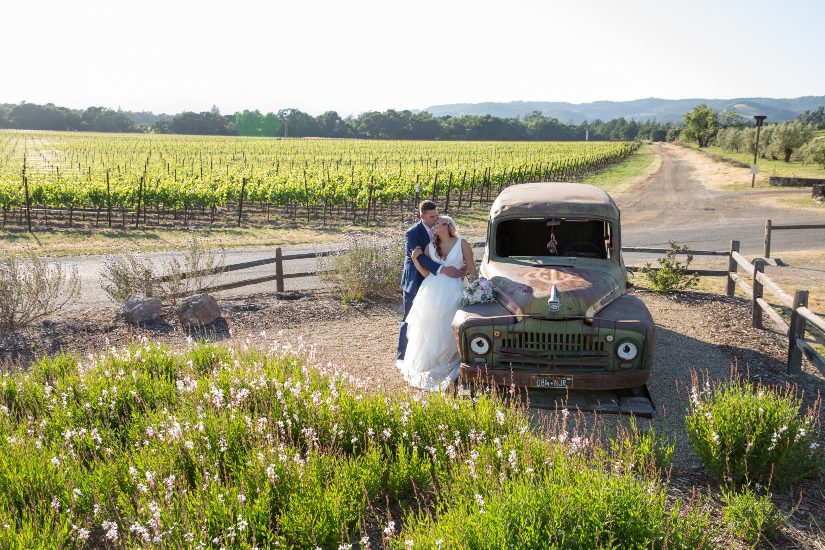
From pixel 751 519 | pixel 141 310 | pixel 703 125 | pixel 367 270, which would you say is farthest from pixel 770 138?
pixel 751 519

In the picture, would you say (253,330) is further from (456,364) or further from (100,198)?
(100,198)

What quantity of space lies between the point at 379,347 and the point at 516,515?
19.9 ft

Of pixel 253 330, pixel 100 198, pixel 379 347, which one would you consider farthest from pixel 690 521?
pixel 100 198

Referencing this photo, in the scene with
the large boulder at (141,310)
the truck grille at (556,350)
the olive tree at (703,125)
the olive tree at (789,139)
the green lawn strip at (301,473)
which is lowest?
the large boulder at (141,310)

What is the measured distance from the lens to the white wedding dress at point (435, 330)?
8.55 metres

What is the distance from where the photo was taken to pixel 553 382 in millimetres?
7145

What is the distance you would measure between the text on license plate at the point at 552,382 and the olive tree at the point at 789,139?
2333 inches

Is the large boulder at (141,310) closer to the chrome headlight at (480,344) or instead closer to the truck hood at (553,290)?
the truck hood at (553,290)

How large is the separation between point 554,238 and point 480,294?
5.40 ft

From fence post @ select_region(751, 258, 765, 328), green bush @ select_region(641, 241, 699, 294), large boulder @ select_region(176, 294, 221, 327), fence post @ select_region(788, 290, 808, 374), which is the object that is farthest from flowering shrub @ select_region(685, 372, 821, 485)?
large boulder @ select_region(176, 294, 221, 327)

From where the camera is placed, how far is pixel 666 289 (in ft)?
45.3

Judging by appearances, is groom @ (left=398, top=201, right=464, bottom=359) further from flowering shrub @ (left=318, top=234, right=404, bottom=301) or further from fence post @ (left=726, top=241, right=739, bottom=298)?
fence post @ (left=726, top=241, right=739, bottom=298)

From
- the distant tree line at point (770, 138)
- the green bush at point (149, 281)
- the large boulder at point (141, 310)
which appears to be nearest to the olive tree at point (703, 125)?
the distant tree line at point (770, 138)

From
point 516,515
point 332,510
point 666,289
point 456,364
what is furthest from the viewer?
point 666,289
